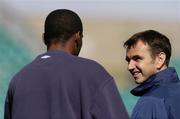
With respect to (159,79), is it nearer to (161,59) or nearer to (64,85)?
(161,59)

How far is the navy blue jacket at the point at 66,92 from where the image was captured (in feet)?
7.91

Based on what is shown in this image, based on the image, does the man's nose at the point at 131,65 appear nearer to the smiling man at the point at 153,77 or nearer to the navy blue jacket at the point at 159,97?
the smiling man at the point at 153,77

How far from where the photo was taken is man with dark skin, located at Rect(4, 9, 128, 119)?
2.41 metres

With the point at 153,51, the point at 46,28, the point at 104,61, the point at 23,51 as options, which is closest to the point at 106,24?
the point at 104,61

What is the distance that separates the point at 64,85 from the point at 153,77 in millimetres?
614

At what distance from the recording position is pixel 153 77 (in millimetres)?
2887

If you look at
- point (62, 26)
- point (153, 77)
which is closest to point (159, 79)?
point (153, 77)

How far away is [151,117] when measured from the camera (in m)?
2.78

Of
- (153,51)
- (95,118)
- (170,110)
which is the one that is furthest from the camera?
(153,51)

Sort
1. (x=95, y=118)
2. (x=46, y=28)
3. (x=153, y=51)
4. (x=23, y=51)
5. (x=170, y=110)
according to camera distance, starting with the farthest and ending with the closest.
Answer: (x=23, y=51), (x=153, y=51), (x=170, y=110), (x=46, y=28), (x=95, y=118)


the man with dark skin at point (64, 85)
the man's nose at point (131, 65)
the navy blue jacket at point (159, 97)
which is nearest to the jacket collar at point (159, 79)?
the navy blue jacket at point (159, 97)

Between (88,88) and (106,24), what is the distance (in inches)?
90.9

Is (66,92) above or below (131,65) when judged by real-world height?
below

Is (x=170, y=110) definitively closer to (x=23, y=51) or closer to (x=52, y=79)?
(x=52, y=79)
